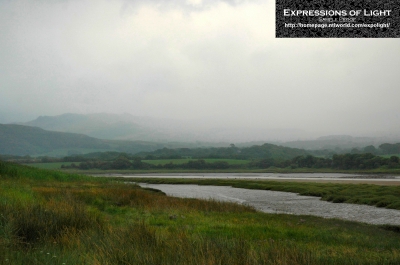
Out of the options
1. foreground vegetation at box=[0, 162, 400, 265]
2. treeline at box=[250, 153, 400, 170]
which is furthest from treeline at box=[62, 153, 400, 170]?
foreground vegetation at box=[0, 162, 400, 265]

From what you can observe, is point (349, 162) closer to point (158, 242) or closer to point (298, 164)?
point (298, 164)

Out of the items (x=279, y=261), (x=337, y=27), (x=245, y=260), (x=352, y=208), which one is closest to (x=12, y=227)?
(x=245, y=260)

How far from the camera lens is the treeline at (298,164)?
113613 millimetres

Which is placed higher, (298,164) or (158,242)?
(158,242)

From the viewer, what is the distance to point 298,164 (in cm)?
14462

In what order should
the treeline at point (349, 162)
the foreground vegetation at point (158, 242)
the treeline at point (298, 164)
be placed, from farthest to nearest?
1. the treeline at point (298, 164)
2. the treeline at point (349, 162)
3. the foreground vegetation at point (158, 242)

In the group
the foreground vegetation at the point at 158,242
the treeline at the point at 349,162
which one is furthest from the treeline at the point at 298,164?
the foreground vegetation at the point at 158,242

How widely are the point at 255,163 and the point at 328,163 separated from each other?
4010 cm

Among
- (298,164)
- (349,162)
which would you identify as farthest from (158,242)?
(298,164)

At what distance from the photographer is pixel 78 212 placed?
1227cm

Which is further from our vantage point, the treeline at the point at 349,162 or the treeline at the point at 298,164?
the treeline at the point at 298,164

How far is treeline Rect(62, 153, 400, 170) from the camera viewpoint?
373 ft

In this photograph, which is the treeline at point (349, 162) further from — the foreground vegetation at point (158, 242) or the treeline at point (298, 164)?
the foreground vegetation at point (158, 242)

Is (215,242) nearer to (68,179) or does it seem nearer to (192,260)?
(192,260)
